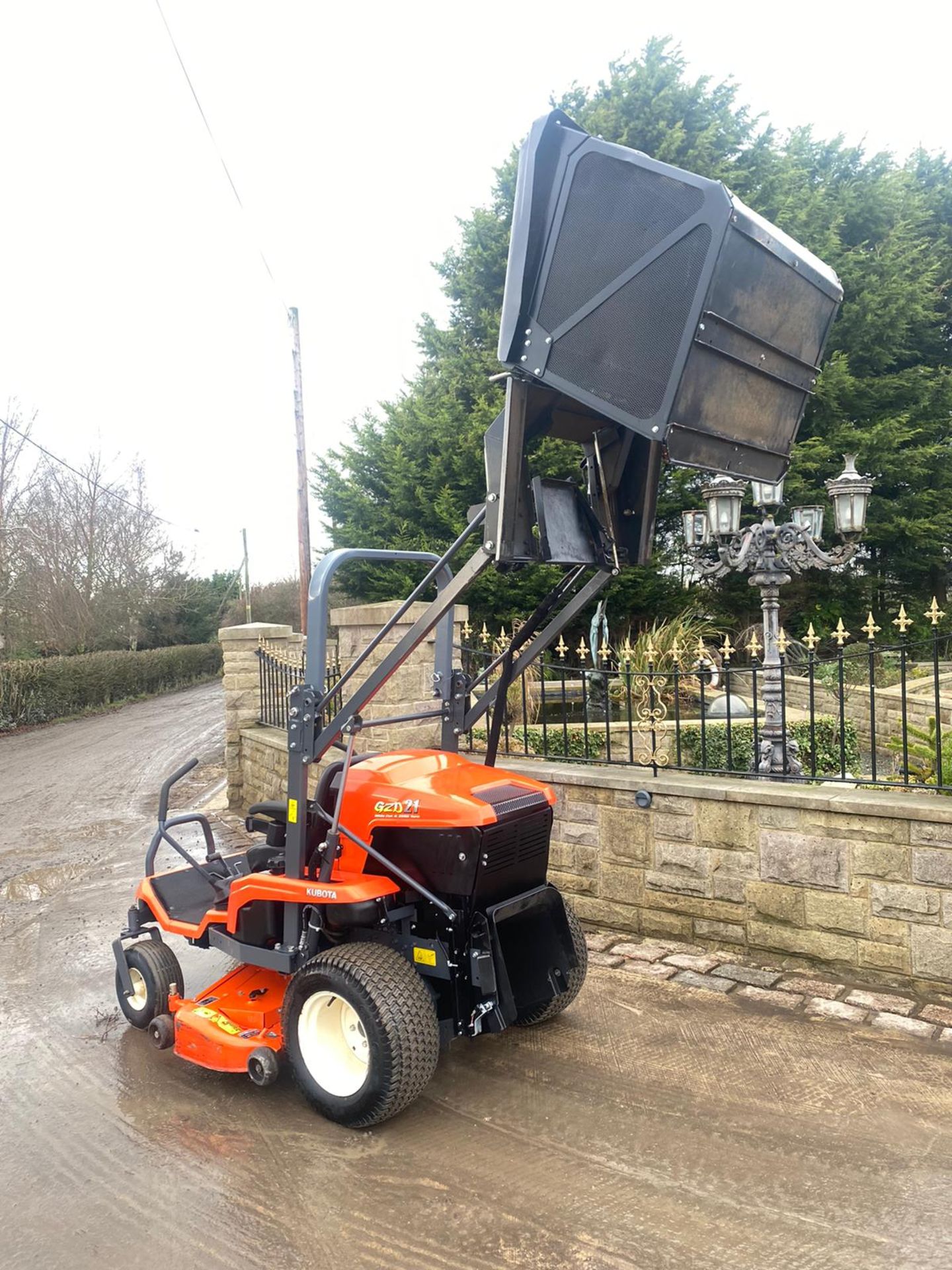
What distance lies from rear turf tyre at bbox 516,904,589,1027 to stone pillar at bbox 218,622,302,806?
6233mm

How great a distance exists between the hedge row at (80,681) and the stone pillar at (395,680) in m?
14.6

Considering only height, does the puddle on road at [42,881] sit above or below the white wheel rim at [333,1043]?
below

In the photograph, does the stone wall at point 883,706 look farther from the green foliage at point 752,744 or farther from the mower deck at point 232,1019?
the mower deck at point 232,1019

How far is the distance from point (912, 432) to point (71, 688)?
18.4m

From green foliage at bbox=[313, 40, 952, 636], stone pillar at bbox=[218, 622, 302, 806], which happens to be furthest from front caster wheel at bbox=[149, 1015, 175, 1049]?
green foliage at bbox=[313, 40, 952, 636]

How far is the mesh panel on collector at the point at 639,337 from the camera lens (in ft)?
8.13

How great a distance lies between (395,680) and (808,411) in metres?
12.1

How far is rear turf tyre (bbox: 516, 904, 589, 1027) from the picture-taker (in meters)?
3.53

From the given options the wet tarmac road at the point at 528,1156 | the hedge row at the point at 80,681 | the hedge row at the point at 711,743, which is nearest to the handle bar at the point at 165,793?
the wet tarmac road at the point at 528,1156

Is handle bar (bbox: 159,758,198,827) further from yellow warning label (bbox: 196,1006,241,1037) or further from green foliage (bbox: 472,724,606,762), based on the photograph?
green foliage (bbox: 472,724,606,762)

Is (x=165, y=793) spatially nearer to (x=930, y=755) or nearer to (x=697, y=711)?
(x=930, y=755)

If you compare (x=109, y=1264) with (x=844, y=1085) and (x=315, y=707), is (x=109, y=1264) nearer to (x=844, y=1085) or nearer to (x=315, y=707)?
(x=315, y=707)

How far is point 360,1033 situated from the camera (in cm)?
309

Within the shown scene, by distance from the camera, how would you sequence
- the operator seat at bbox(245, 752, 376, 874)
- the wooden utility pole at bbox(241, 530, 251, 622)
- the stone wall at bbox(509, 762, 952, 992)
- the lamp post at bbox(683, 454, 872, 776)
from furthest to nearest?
1. the wooden utility pole at bbox(241, 530, 251, 622)
2. the lamp post at bbox(683, 454, 872, 776)
3. the stone wall at bbox(509, 762, 952, 992)
4. the operator seat at bbox(245, 752, 376, 874)
